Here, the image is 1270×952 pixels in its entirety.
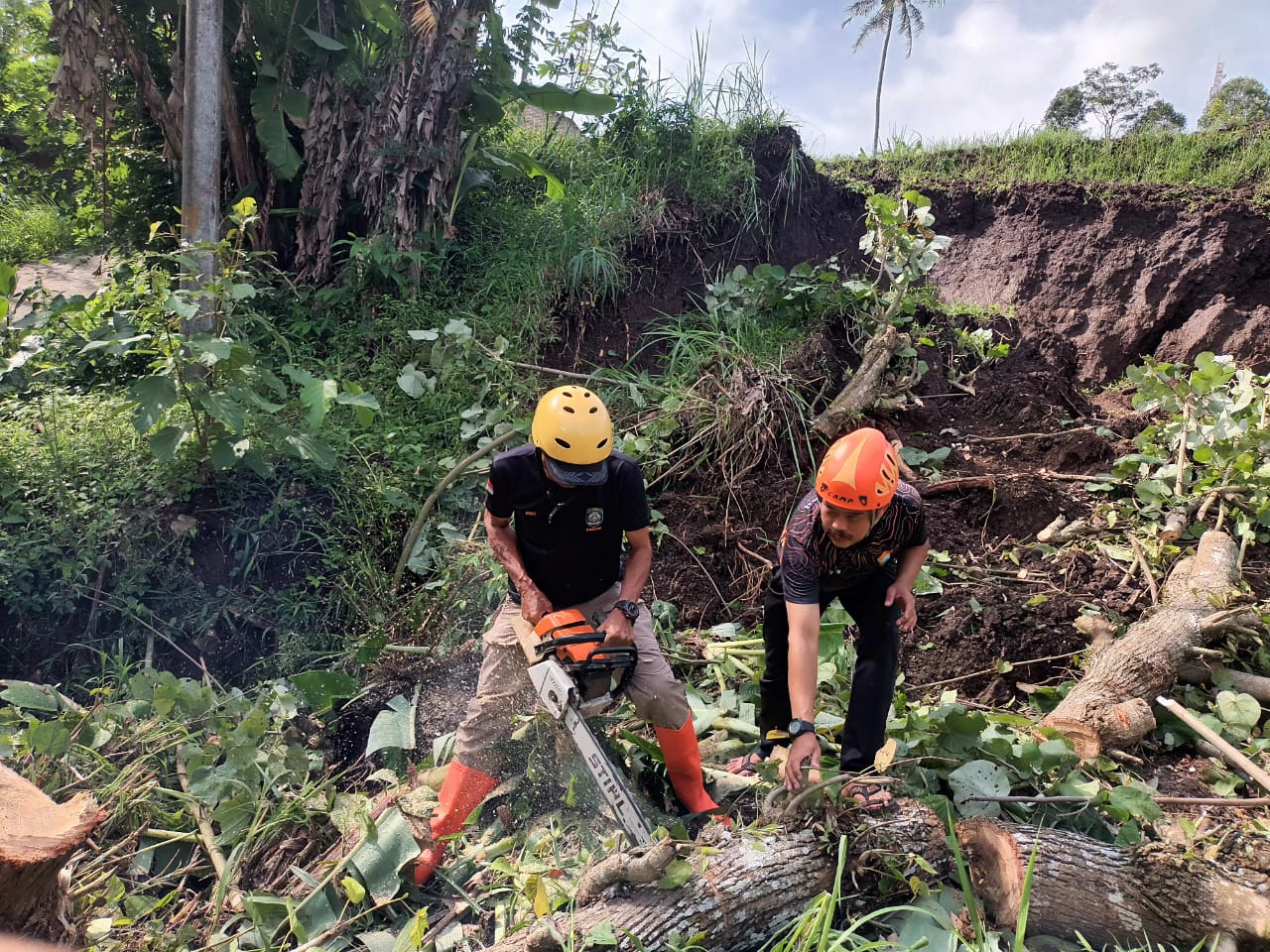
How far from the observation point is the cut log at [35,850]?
1.89 meters

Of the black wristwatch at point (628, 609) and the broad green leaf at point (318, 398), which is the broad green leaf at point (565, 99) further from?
the black wristwatch at point (628, 609)

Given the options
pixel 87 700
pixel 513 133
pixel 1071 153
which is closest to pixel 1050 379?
pixel 1071 153

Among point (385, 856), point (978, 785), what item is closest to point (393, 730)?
point (385, 856)

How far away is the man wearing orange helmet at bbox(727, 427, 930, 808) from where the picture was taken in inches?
89.9

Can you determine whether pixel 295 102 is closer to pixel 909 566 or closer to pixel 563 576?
pixel 563 576

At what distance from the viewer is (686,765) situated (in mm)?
2703

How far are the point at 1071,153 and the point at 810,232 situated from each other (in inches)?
165

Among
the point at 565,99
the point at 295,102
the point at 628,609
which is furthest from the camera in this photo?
the point at 565,99

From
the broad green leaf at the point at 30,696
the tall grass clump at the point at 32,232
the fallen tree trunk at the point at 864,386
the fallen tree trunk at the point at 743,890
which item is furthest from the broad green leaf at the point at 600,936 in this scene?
the tall grass clump at the point at 32,232

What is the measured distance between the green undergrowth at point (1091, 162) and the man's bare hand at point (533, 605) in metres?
7.41

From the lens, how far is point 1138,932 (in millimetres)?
2037

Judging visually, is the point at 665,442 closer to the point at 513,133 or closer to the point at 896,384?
the point at 896,384

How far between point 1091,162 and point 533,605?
8627 mm

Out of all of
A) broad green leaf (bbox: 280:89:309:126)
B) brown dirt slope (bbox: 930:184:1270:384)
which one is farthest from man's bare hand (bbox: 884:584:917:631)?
broad green leaf (bbox: 280:89:309:126)
